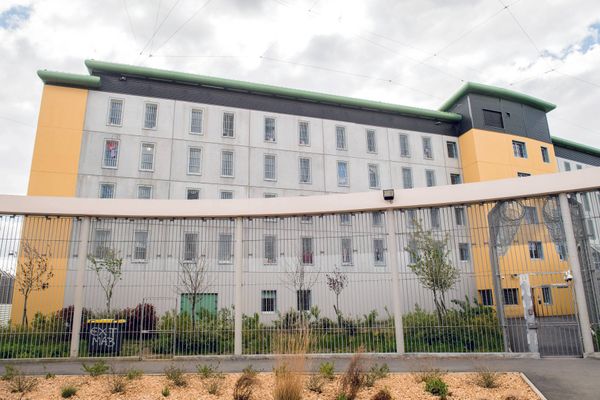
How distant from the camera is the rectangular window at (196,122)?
30.4m

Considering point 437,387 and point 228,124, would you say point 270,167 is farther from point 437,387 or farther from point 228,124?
point 437,387

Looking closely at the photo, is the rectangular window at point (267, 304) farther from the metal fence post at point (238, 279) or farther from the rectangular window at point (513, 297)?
the rectangular window at point (513, 297)

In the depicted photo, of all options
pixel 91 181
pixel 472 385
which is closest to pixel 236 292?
pixel 472 385

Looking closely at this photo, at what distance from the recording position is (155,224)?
43.8 feet

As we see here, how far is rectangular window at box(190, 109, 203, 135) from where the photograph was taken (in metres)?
30.4

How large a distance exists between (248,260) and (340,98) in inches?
934

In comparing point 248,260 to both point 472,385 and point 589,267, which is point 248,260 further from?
point 589,267

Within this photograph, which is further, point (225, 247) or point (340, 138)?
point (340, 138)

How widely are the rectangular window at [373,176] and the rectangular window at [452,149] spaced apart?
7.66 meters

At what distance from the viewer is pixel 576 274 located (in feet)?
36.8

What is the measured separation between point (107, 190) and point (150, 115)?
586cm

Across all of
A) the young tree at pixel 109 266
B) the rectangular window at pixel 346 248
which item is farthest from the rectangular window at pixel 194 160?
the rectangular window at pixel 346 248

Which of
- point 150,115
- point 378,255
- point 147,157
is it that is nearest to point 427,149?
point 150,115

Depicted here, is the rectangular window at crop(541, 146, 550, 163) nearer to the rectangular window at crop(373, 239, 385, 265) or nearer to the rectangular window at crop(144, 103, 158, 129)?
the rectangular window at crop(373, 239, 385, 265)
